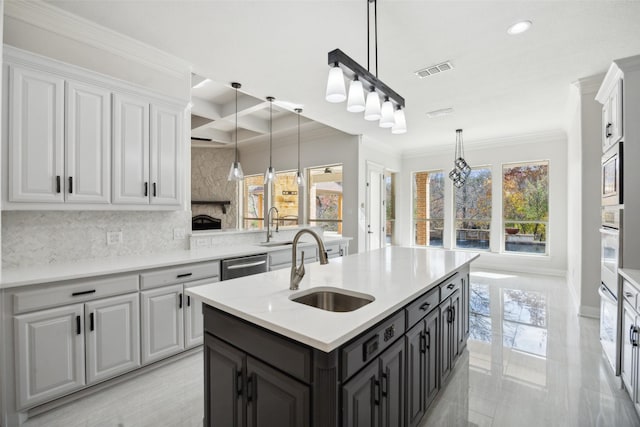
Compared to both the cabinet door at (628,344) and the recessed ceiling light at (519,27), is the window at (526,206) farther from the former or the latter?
the cabinet door at (628,344)

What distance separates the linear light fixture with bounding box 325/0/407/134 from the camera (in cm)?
168

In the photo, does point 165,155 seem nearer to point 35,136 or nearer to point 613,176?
point 35,136

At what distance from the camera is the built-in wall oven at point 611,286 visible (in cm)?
219

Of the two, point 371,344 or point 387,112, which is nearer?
point 371,344

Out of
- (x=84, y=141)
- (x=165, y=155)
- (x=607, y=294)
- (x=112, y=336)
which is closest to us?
(x=112, y=336)

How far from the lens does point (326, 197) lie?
644 cm

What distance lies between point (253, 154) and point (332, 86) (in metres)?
6.36

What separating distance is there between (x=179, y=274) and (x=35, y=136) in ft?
4.59

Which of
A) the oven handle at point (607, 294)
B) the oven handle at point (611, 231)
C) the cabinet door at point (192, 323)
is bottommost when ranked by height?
the cabinet door at point (192, 323)

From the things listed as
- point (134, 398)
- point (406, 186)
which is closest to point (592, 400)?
point (134, 398)

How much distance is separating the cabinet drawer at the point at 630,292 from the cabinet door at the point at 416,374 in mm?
1387

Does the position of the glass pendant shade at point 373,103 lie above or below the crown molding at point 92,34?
below

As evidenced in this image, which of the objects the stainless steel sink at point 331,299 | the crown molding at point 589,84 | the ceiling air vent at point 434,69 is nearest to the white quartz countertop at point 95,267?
the stainless steel sink at point 331,299

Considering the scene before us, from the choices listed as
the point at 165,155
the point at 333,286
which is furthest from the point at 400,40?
the point at 165,155
